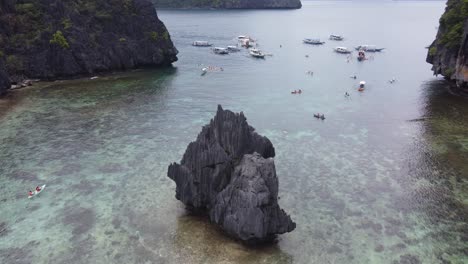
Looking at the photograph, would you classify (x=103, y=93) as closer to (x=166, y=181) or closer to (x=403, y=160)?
(x=166, y=181)

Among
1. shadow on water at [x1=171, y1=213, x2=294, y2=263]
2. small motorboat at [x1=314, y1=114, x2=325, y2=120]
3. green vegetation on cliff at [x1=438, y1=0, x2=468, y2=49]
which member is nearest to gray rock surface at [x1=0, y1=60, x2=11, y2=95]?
shadow on water at [x1=171, y1=213, x2=294, y2=263]

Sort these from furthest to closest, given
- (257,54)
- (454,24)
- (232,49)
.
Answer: (232,49) → (257,54) → (454,24)

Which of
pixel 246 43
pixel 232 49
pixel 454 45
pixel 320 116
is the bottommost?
pixel 320 116

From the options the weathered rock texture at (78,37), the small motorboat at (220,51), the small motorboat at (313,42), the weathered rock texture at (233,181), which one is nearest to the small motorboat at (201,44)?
the small motorboat at (220,51)

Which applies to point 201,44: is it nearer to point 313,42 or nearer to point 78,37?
point 313,42

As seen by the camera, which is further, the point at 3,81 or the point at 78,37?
the point at 78,37

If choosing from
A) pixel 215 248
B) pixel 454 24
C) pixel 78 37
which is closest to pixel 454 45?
pixel 454 24

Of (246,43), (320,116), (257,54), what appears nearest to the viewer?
(320,116)
